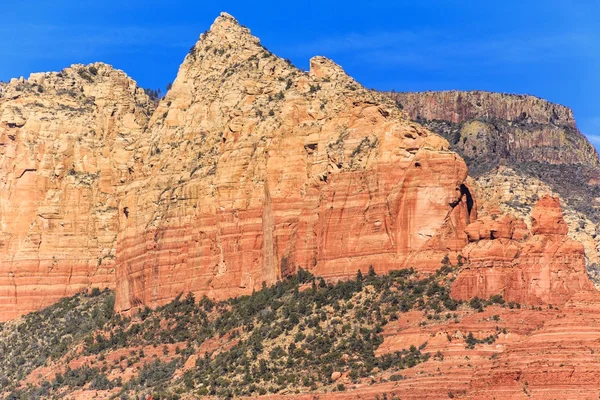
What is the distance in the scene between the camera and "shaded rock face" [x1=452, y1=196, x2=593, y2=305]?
138750 mm

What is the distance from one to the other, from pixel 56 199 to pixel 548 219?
Result: 2509 inches

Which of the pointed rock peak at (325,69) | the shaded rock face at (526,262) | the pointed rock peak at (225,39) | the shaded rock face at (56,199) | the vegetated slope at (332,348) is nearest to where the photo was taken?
the vegetated slope at (332,348)

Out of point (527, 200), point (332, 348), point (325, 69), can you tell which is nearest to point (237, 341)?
point (332, 348)

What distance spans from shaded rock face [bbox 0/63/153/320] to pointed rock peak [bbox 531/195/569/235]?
2221 inches

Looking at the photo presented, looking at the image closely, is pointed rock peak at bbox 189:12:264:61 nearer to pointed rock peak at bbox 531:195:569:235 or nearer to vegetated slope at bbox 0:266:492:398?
vegetated slope at bbox 0:266:492:398

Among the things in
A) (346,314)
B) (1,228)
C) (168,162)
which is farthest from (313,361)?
(1,228)

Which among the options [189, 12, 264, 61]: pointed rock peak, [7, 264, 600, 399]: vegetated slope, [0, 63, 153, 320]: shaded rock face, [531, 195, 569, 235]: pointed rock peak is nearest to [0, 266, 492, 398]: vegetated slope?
[7, 264, 600, 399]: vegetated slope

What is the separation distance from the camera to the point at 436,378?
132875mm

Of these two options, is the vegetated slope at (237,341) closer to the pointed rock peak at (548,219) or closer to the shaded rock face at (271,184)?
the shaded rock face at (271,184)

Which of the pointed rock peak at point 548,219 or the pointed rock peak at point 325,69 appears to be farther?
the pointed rock peak at point 325,69

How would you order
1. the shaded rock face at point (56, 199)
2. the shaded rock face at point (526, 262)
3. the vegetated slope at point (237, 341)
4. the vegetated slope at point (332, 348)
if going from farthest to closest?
the shaded rock face at point (56, 199), the vegetated slope at point (237, 341), the shaded rock face at point (526, 262), the vegetated slope at point (332, 348)

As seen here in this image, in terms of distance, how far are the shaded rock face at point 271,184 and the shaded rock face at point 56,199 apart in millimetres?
6306

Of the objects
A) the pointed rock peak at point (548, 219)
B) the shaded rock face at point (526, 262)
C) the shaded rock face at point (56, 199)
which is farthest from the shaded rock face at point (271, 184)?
the pointed rock peak at point (548, 219)

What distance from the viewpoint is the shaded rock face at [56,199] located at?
190m
